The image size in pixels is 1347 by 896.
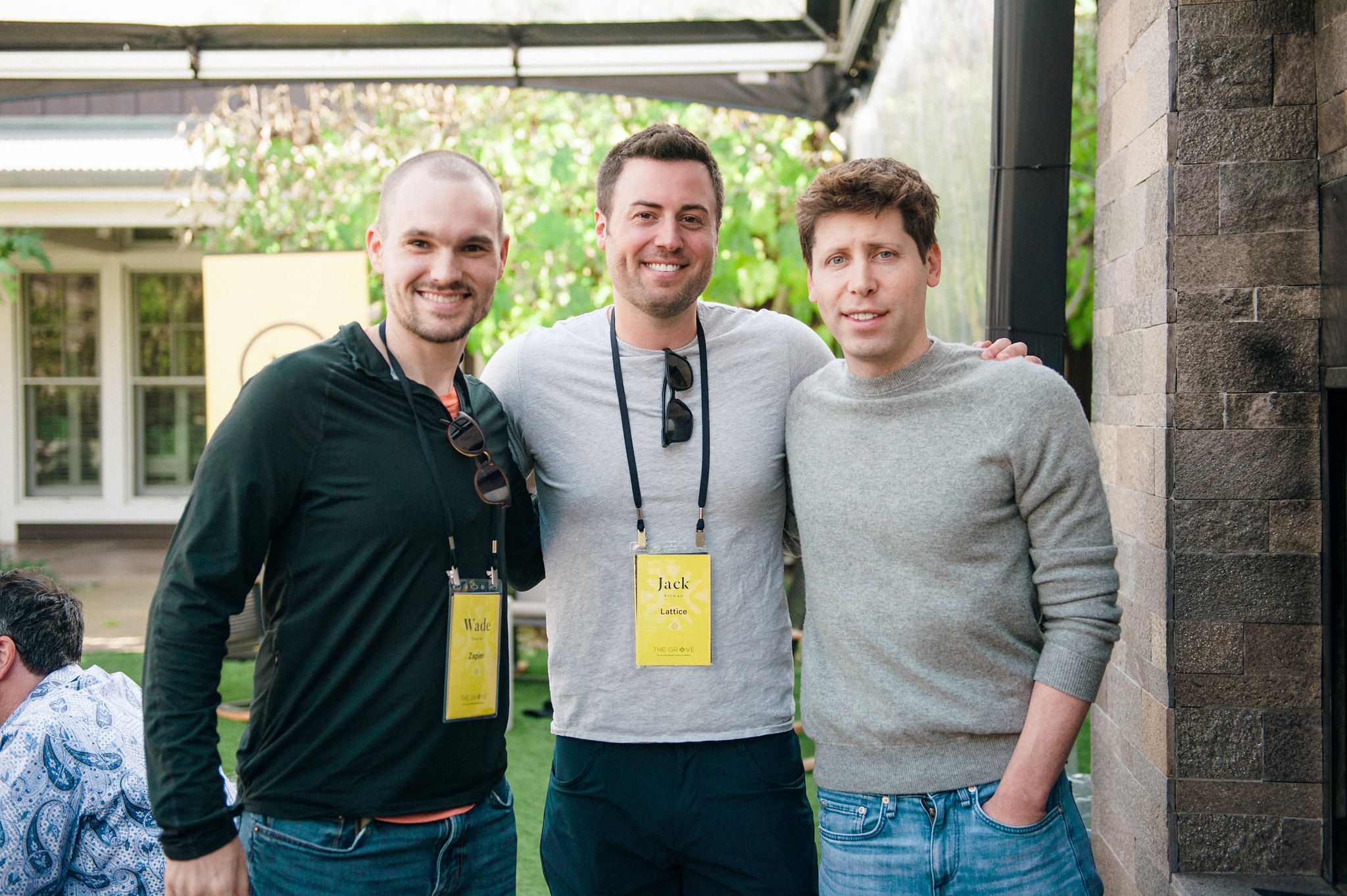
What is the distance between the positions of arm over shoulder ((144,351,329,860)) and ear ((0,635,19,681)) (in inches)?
33.9

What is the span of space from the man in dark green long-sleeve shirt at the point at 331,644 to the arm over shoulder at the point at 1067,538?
82 centimetres

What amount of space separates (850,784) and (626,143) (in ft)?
4.02

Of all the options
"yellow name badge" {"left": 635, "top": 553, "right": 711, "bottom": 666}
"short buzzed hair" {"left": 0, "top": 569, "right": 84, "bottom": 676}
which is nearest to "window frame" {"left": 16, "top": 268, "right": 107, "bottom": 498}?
"short buzzed hair" {"left": 0, "top": 569, "right": 84, "bottom": 676}

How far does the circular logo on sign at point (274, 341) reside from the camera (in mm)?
4980

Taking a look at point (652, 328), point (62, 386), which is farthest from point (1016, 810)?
point (62, 386)

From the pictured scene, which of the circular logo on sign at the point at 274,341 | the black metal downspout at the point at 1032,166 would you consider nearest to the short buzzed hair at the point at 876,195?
the black metal downspout at the point at 1032,166

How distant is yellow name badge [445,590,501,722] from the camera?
5.50 ft

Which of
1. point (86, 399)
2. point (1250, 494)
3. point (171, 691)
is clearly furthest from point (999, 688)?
point (86, 399)

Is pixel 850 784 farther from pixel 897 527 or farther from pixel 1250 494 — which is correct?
pixel 1250 494

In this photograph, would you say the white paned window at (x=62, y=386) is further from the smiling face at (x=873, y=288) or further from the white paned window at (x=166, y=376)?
the smiling face at (x=873, y=288)

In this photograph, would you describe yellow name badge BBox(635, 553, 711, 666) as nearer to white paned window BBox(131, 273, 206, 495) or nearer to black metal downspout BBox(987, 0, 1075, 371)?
black metal downspout BBox(987, 0, 1075, 371)

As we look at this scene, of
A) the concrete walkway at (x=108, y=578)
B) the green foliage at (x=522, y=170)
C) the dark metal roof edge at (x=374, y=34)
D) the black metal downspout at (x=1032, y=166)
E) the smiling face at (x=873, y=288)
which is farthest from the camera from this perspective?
the concrete walkway at (x=108, y=578)

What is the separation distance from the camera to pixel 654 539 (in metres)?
1.99

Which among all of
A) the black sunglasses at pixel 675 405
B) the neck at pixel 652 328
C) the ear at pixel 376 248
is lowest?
the black sunglasses at pixel 675 405
